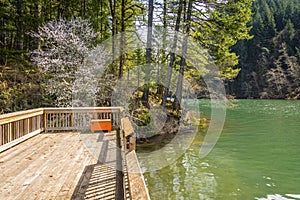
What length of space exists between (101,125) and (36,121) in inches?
76.9

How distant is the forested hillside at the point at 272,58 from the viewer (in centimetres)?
5089

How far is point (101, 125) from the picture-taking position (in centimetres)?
855

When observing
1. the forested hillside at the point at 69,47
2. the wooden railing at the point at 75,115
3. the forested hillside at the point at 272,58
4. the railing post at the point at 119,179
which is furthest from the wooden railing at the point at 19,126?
the forested hillside at the point at 272,58

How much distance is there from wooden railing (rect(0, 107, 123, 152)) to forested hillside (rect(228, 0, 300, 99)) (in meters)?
45.8

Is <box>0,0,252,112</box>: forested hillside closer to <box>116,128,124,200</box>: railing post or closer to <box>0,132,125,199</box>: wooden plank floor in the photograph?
<box>0,132,125,199</box>: wooden plank floor

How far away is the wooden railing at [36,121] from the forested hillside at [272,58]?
4583cm

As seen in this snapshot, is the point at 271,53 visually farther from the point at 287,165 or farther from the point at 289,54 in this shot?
the point at 287,165

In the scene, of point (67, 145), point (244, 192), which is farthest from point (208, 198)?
point (67, 145)

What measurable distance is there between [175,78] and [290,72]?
41.6 metres

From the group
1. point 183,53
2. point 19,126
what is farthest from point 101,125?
point 183,53

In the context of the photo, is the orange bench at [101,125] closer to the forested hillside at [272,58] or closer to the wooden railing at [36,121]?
the wooden railing at [36,121]

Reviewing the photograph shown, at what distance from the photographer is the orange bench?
8516 mm

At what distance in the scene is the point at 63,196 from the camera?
3.56 meters

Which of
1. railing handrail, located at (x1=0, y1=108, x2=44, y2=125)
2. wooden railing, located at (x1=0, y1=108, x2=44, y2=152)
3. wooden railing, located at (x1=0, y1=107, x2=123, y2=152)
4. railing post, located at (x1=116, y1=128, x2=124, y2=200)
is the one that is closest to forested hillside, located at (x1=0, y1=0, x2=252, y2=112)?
wooden railing, located at (x1=0, y1=107, x2=123, y2=152)
